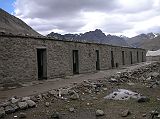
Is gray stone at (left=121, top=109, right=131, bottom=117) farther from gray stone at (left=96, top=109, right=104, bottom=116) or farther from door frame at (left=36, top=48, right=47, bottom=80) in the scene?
door frame at (left=36, top=48, right=47, bottom=80)

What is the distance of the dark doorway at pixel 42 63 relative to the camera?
1842 centimetres

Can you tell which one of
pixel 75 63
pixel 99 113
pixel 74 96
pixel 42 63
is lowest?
pixel 99 113

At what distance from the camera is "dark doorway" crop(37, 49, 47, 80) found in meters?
18.4

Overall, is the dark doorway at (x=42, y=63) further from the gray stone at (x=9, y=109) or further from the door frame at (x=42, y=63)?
the gray stone at (x=9, y=109)

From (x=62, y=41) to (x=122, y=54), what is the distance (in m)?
17.0

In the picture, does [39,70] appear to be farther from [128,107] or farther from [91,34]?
[91,34]

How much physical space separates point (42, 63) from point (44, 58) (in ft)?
1.18

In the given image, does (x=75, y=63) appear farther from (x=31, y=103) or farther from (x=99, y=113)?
(x=99, y=113)

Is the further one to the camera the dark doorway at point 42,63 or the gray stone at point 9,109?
the dark doorway at point 42,63

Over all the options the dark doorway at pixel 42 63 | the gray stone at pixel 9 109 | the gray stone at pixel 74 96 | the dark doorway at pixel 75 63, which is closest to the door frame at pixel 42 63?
the dark doorway at pixel 42 63

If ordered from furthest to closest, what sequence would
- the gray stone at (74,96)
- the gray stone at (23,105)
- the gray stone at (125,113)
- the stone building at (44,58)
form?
1. the stone building at (44,58)
2. the gray stone at (74,96)
3. the gray stone at (23,105)
4. the gray stone at (125,113)

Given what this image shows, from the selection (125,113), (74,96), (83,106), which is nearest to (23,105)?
(83,106)

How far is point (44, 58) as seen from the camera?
18.5 metres

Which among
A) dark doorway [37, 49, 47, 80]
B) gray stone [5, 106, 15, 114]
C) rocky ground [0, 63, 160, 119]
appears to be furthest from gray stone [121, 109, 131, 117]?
dark doorway [37, 49, 47, 80]
